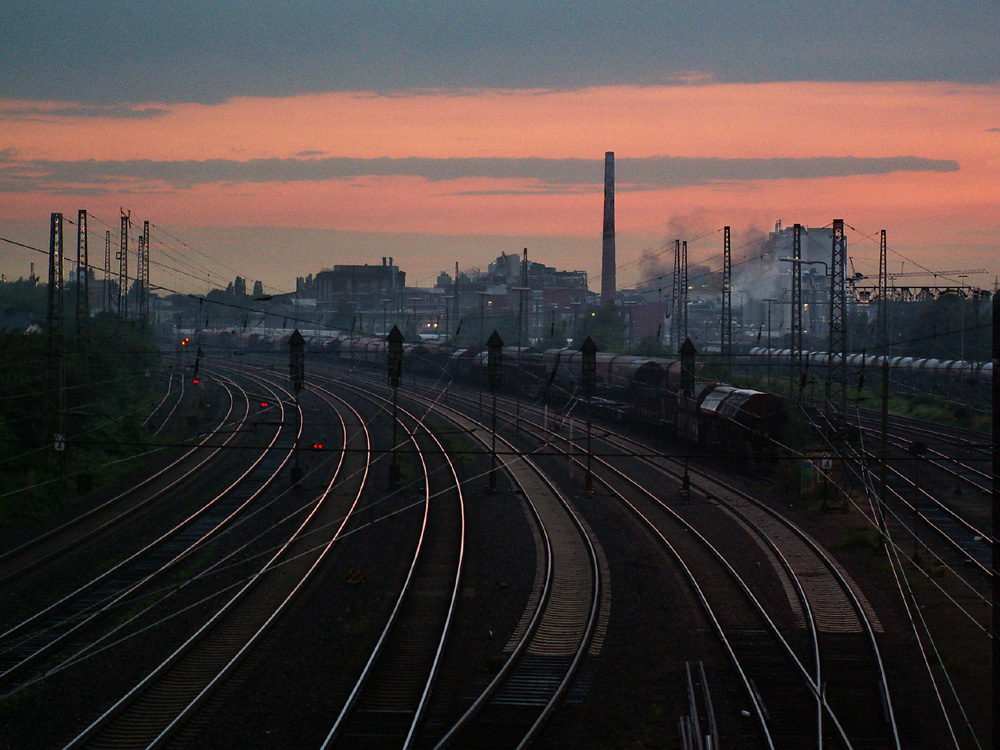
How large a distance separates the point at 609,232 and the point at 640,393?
6158 cm

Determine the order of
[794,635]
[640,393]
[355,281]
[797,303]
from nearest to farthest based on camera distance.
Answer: [794,635], [797,303], [640,393], [355,281]

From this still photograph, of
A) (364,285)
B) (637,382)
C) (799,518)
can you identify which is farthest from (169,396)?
(364,285)

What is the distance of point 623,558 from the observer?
22.2m

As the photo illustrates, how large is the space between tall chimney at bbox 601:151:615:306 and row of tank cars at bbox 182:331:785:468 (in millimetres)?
34090

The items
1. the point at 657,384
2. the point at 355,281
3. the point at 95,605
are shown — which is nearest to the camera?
the point at 95,605

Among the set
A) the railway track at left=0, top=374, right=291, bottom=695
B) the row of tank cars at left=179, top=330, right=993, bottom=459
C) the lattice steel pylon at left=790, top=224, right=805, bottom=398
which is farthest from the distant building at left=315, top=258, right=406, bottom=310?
the railway track at left=0, top=374, right=291, bottom=695

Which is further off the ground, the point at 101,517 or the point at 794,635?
the point at 101,517

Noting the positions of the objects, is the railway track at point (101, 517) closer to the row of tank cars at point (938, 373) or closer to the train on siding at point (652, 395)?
the train on siding at point (652, 395)

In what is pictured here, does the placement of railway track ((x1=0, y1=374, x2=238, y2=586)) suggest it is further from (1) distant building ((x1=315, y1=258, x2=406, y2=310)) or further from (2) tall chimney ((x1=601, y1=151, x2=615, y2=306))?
(1) distant building ((x1=315, y1=258, x2=406, y2=310))

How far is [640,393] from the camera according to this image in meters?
42.5

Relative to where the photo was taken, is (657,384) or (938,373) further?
(938,373)

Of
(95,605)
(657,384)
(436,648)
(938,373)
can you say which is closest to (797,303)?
(657,384)

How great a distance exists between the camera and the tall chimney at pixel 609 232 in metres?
101

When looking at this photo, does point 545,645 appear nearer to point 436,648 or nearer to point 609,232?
point 436,648
